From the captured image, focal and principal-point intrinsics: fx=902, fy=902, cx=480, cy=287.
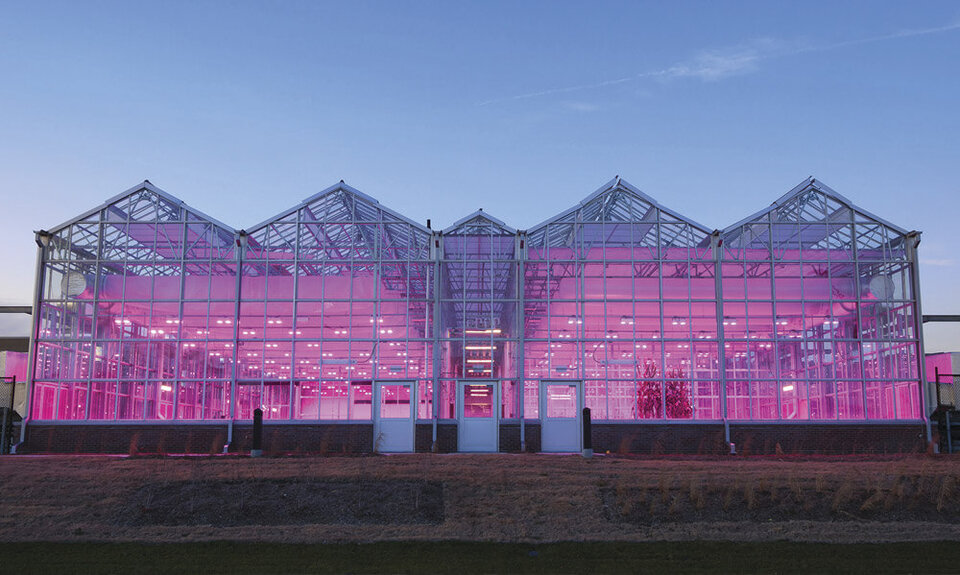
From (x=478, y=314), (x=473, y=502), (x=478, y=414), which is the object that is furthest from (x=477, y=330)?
(x=473, y=502)

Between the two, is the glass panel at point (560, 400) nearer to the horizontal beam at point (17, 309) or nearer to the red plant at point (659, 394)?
the red plant at point (659, 394)

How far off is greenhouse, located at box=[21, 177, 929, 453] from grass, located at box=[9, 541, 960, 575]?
12.2 meters

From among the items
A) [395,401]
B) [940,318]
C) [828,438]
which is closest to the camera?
[828,438]

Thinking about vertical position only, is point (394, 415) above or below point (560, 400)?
below

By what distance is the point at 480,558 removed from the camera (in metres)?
14.7

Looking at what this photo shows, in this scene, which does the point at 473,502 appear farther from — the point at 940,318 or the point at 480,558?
the point at 940,318

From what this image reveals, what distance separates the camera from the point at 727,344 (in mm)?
28766

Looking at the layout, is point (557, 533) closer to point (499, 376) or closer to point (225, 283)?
point (499, 376)

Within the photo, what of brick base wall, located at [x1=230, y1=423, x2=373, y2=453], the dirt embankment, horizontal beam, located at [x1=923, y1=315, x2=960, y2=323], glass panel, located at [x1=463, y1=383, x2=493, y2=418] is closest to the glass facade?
glass panel, located at [x1=463, y1=383, x2=493, y2=418]

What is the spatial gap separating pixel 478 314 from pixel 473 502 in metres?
11.3

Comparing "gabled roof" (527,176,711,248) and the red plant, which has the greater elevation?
"gabled roof" (527,176,711,248)

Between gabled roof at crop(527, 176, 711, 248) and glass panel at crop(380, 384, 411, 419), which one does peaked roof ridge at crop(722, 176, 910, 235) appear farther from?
glass panel at crop(380, 384, 411, 419)

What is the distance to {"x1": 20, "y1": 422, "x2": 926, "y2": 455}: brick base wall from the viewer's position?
90.5 feet

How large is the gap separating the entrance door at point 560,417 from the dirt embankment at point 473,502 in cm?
674
